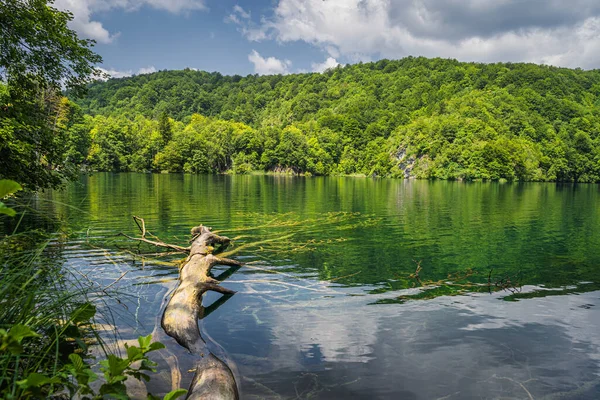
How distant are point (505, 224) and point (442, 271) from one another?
13893mm

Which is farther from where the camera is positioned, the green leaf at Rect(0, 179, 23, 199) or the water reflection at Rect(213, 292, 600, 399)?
the water reflection at Rect(213, 292, 600, 399)

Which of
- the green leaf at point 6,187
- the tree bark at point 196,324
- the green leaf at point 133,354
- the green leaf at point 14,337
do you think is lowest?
the tree bark at point 196,324

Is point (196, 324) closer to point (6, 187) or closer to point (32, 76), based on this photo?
point (6, 187)

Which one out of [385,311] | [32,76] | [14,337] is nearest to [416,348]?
[385,311]

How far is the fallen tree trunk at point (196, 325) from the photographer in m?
5.25

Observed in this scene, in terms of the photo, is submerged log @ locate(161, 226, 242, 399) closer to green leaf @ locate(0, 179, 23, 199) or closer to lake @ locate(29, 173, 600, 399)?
lake @ locate(29, 173, 600, 399)

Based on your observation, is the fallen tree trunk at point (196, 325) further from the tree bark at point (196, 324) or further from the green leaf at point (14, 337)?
the green leaf at point (14, 337)

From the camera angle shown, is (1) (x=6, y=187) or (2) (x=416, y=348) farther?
(2) (x=416, y=348)

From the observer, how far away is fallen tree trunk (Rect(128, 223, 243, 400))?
17.2 ft

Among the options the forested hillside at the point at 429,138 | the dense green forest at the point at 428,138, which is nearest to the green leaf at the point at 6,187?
the dense green forest at the point at 428,138

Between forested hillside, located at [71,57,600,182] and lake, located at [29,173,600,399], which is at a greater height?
forested hillside, located at [71,57,600,182]

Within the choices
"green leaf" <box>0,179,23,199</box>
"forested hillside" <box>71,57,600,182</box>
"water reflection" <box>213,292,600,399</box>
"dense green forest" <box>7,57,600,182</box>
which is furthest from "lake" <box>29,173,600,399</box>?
"forested hillside" <box>71,57,600,182</box>

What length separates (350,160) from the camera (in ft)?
498

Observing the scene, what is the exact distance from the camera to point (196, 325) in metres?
7.68
